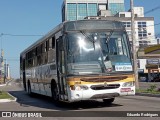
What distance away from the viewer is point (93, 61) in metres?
14.5

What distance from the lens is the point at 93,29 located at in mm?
15164

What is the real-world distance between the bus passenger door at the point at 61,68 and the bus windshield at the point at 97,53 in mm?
550

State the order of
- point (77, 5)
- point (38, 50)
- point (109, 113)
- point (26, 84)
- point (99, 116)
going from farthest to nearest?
1. point (77, 5)
2. point (26, 84)
3. point (38, 50)
4. point (109, 113)
5. point (99, 116)

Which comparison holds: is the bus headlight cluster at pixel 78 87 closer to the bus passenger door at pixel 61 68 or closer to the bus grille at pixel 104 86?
the bus grille at pixel 104 86

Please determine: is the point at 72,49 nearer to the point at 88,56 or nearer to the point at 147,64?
the point at 88,56

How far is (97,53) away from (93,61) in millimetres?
374

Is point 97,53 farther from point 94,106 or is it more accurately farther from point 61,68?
point 94,106

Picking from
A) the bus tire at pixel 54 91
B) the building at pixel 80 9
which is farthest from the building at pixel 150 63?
the bus tire at pixel 54 91

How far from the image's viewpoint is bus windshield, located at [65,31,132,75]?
14430mm

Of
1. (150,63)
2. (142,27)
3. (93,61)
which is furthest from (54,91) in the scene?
(142,27)

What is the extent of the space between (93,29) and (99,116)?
4.17 metres

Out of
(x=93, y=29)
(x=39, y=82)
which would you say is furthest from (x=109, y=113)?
(x=39, y=82)

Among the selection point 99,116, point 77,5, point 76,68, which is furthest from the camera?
point 77,5

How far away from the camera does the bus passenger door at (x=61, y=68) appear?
15.0m
